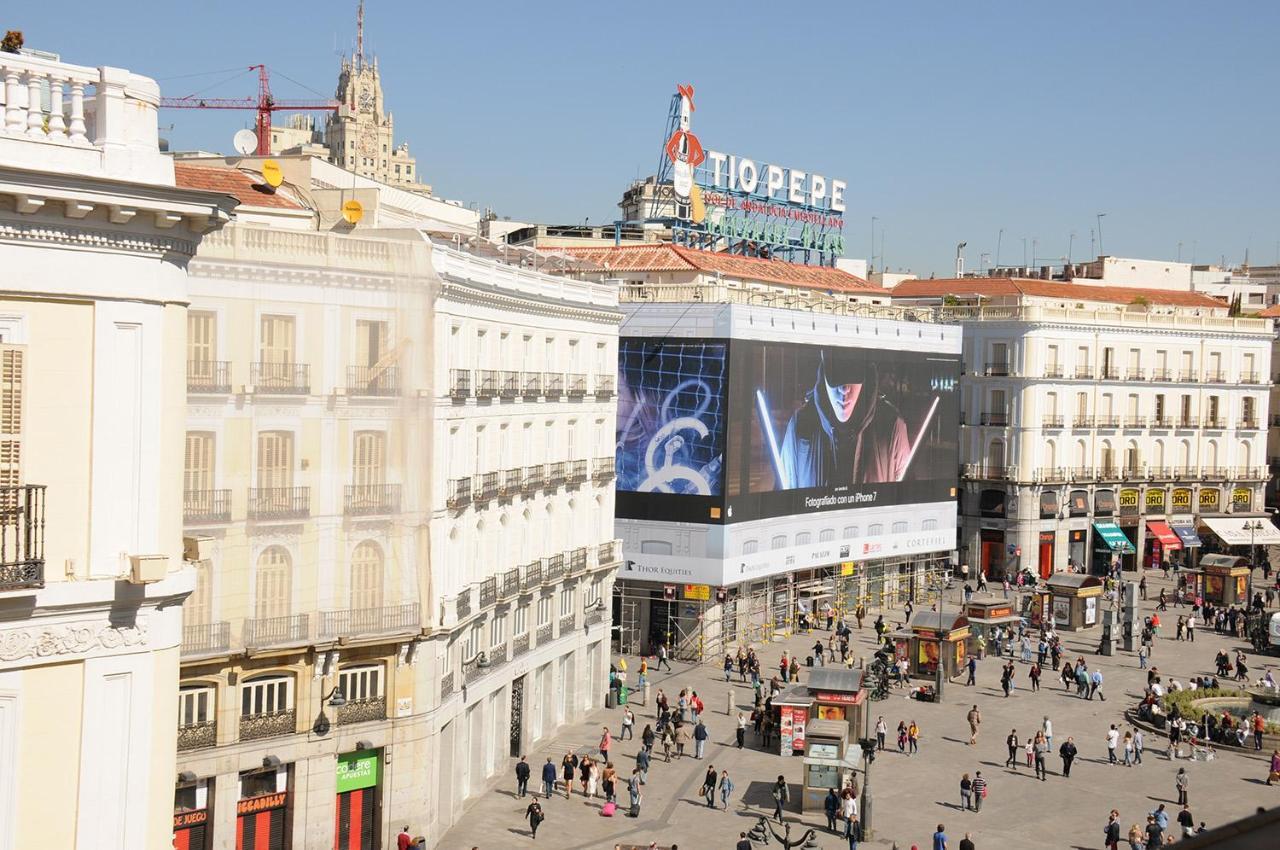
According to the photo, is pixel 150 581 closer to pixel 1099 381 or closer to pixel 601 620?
pixel 601 620

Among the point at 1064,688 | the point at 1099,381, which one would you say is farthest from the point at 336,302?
the point at 1099,381

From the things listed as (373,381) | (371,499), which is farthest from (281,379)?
(371,499)

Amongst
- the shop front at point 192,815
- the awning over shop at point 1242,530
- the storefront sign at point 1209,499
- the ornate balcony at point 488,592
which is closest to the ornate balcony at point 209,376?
the shop front at point 192,815

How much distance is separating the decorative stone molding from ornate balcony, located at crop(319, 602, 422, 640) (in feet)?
58.4

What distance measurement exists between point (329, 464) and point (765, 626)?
33475mm

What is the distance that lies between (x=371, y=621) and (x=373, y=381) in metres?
5.06

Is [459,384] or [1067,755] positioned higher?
[459,384]

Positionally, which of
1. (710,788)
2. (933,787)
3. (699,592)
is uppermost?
(699,592)

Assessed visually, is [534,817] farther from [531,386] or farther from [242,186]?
[242,186]

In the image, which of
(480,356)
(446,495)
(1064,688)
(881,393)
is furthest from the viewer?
(881,393)

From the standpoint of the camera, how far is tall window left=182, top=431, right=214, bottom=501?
96.7ft

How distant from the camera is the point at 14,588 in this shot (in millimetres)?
13188

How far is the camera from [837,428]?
66000mm

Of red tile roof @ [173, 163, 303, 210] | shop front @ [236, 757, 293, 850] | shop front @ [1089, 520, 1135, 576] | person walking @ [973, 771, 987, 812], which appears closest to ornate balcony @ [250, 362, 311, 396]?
red tile roof @ [173, 163, 303, 210]
